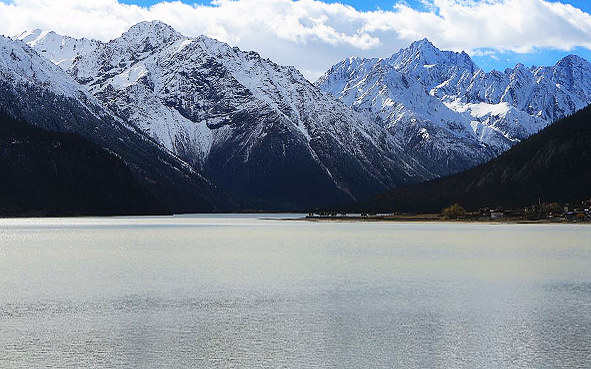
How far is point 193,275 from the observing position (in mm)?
103812

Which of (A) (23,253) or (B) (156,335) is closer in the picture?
(B) (156,335)

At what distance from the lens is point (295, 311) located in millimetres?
72750

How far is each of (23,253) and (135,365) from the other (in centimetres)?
9559

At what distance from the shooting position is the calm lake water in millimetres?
54469

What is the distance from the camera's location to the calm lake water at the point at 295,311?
179 ft

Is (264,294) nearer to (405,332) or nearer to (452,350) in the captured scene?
(405,332)

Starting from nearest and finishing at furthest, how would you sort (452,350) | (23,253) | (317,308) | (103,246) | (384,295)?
(452,350)
(317,308)
(384,295)
(23,253)
(103,246)

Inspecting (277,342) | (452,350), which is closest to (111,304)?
(277,342)

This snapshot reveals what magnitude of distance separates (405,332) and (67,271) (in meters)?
59.5

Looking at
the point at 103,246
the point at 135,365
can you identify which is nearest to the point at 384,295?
the point at 135,365

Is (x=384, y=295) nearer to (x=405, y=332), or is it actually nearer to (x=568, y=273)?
(x=405, y=332)

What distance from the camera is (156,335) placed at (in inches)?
2418

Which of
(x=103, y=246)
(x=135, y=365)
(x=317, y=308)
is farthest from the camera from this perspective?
(x=103, y=246)

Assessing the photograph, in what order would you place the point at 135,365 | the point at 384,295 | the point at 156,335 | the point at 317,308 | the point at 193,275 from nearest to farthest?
the point at 135,365, the point at 156,335, the point at 317,308, the point at 384,295, the point at 193,275
